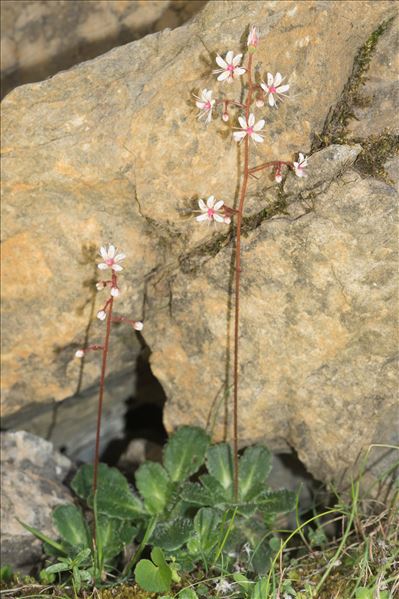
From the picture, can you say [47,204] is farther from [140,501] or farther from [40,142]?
[140,501]

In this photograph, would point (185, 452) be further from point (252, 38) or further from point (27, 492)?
point (252, 38)

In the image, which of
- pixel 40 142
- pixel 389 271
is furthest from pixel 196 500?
pixel 40 142

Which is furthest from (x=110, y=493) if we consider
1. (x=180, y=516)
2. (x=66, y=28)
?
(x=66, y=28)

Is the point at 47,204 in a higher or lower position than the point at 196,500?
higher

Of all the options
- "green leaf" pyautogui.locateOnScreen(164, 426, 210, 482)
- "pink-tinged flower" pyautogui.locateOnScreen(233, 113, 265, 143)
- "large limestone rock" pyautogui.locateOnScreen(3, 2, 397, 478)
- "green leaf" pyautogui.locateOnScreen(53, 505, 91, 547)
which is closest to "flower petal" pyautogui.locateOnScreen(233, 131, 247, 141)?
"pink-tinged flower" pyautogui.locateOnScreen(233, 113, 265, 143)

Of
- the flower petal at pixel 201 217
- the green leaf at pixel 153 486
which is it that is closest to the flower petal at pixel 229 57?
the flower petal at pixel 201 217

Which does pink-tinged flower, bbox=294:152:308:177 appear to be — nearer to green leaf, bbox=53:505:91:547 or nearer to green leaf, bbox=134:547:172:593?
green leaf, bbox=134:547:172:593

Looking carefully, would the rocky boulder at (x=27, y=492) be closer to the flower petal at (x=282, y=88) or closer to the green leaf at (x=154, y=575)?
the green leaf at (x=154, y=575)
